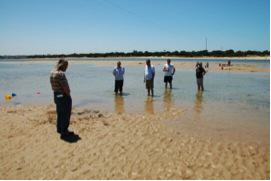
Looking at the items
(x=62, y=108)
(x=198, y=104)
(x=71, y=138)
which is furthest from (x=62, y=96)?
(x=198, y=104)

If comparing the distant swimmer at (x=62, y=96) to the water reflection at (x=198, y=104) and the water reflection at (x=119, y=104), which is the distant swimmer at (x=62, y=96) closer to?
the water reflection at (x=119, y=104)

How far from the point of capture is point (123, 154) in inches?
227

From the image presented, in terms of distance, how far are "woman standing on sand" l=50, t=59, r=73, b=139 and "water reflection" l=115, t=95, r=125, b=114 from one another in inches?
122

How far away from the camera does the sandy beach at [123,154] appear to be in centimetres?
495

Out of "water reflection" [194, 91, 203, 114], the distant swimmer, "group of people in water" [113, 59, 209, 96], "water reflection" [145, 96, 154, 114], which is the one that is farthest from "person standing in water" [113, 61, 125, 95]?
the distant swimmer

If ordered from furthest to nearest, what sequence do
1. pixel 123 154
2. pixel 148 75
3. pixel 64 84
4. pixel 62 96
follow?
pixel 148 75
pixel 62 96
pixel 64 84
pixel 123 154

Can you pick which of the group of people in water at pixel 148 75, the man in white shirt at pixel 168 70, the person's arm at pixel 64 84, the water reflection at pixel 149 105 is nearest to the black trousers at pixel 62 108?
the person's arm at pixel 64 84

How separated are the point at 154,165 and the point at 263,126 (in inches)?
161

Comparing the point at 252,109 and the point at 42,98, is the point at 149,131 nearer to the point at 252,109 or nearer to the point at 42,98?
the point at 252,109

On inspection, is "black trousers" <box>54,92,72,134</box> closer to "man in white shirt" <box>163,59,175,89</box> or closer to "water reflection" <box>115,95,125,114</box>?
"water reflection" <box>115,95,125,114</box>

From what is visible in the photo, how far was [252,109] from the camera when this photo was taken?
1024 centimetres

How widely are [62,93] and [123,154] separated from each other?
6.59ft

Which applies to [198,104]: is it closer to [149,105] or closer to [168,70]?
[149,105]

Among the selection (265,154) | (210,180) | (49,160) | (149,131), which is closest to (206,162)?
(210,180)
